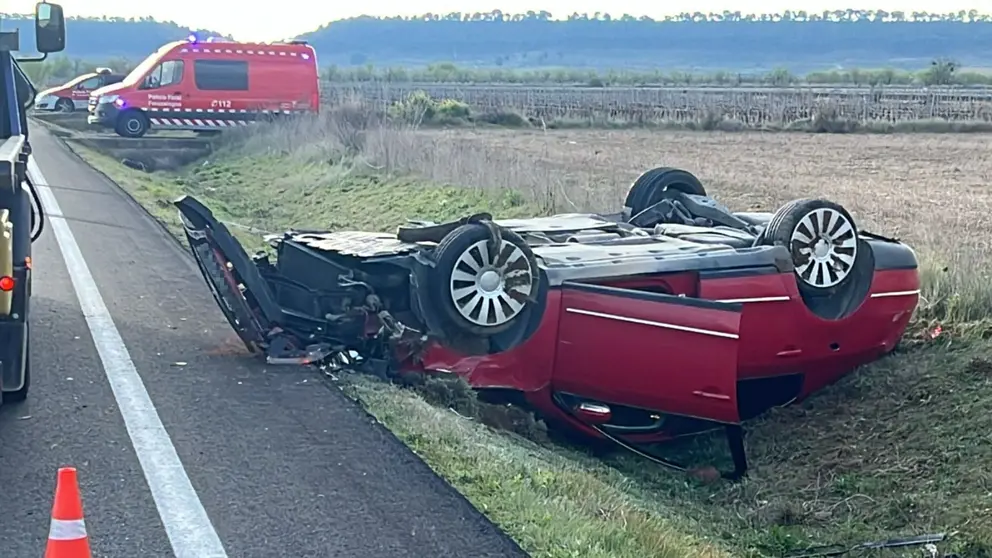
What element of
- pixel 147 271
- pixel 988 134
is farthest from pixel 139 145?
pixel 988 134

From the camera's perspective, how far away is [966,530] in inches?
257

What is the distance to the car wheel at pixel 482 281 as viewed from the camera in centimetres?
776

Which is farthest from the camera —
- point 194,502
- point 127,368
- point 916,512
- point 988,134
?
point 988,134

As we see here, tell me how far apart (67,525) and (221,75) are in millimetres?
27699

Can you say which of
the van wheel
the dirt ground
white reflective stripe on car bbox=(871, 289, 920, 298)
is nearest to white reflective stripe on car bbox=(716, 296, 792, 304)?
white reflective stripe on car bbox=(871, 289, 920, 298)

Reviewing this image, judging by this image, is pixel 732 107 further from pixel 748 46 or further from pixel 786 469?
pixel 748 46

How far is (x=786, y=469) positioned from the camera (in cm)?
818

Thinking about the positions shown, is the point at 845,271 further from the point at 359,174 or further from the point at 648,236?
the point at 359,174

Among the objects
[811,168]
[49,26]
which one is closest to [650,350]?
[49,26]

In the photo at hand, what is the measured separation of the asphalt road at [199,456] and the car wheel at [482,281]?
0.96 m

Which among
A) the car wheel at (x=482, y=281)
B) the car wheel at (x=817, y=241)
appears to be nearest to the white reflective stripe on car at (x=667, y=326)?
the car wheel at (x=482, y=281)

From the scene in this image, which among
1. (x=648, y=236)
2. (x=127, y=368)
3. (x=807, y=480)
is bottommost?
(x=807, y=480)

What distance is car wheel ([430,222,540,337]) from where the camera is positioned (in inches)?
305

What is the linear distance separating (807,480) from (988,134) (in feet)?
106
